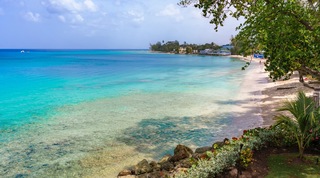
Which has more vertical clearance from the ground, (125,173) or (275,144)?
(275,144)

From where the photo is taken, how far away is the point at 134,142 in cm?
1433

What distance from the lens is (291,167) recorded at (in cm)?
792

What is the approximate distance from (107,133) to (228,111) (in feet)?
31.9

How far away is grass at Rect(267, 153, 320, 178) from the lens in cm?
750

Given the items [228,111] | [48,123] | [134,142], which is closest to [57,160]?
[134,142]

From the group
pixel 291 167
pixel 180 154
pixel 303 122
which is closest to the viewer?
pixel 291 167

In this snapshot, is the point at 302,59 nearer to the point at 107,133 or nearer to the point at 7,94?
the point at 107,133

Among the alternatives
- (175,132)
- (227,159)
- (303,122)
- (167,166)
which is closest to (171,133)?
(175,132)

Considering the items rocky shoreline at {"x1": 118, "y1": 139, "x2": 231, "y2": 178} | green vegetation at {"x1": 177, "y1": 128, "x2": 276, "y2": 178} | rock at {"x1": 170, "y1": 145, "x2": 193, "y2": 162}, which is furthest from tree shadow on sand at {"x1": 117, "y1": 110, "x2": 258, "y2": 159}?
green vegetation at {"x1": 177, "y1": 128, "x2": 276, "y2": 178}

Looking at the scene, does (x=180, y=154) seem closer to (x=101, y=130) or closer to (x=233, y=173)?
(x=233, y=173)

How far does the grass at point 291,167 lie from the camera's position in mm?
7496

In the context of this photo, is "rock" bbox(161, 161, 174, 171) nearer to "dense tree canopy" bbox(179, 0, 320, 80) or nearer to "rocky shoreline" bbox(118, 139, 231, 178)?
"rocky shoreline" bbox(118, 139, 231, 178)

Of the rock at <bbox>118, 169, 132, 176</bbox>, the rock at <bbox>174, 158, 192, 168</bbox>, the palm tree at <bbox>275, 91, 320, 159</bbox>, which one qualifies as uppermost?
the palm tree at <bbox>275, 91, 320, 159</bbox>

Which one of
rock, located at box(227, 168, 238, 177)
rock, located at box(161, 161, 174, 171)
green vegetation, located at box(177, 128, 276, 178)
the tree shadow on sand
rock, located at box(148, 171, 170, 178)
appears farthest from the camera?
the tree shadow on sand
